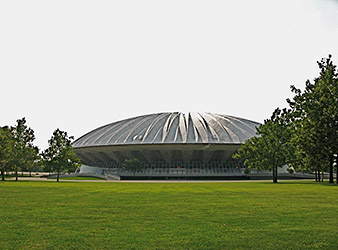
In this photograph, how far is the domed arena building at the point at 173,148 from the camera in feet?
213

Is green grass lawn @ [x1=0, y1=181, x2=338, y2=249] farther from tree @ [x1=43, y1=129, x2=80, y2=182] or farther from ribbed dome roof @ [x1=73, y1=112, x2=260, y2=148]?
ribbed dome roof @ [x1=73, y1=112, x2=260, y2=148]

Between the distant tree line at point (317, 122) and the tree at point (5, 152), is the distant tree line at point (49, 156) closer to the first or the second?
the tree at point (5, 152)

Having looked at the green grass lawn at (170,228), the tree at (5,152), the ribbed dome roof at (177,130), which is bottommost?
the green grass lawn at (170,228)

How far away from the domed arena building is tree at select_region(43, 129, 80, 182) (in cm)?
1517

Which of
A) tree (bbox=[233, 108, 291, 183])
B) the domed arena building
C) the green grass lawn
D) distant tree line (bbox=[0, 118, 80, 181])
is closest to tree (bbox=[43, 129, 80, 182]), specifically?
distant tree line (bbox=[0, 118, 80, 181])

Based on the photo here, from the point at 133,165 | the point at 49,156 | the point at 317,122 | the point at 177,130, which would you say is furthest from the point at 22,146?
the point at 317,122

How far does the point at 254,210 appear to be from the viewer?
1195 centimetres

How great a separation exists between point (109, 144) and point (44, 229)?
5999 cm

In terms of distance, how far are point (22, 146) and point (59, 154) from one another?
5834 millimetres

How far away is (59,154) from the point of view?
163 ft

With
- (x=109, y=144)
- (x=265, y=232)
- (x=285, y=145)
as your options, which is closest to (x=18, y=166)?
(x=109, y=144)

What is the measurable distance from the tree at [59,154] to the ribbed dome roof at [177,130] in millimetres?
17471

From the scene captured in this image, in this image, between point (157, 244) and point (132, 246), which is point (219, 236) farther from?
point (132, 246)

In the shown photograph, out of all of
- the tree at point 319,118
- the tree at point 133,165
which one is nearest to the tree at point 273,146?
the tree at point 319,118
